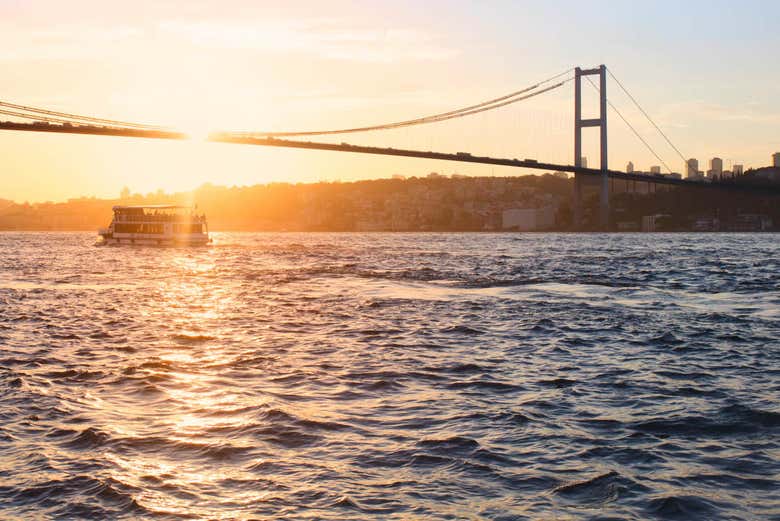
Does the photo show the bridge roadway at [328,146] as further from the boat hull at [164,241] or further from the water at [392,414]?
the water at [392,414]

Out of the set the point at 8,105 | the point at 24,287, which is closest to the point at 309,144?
the point at 8,105

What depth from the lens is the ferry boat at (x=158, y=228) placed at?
74.1 meters

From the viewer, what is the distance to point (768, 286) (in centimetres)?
2711

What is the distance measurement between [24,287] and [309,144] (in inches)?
1630

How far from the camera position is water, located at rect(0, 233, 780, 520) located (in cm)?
645

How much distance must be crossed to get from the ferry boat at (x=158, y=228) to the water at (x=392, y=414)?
2162 inches

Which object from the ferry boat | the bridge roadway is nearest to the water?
the bridge roadway

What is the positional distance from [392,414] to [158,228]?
68817 mm

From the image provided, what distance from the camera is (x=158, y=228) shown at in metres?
74.6

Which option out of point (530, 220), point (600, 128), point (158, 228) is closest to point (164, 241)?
point (158, 228)

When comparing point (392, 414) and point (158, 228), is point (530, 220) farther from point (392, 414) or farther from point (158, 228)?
point (392, 414)

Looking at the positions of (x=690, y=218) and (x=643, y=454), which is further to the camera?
(x=690, y=218)

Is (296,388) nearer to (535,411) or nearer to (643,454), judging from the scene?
(535,411)

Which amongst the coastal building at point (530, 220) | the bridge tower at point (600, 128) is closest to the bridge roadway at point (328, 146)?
the bridge tower at point (600, 128)
